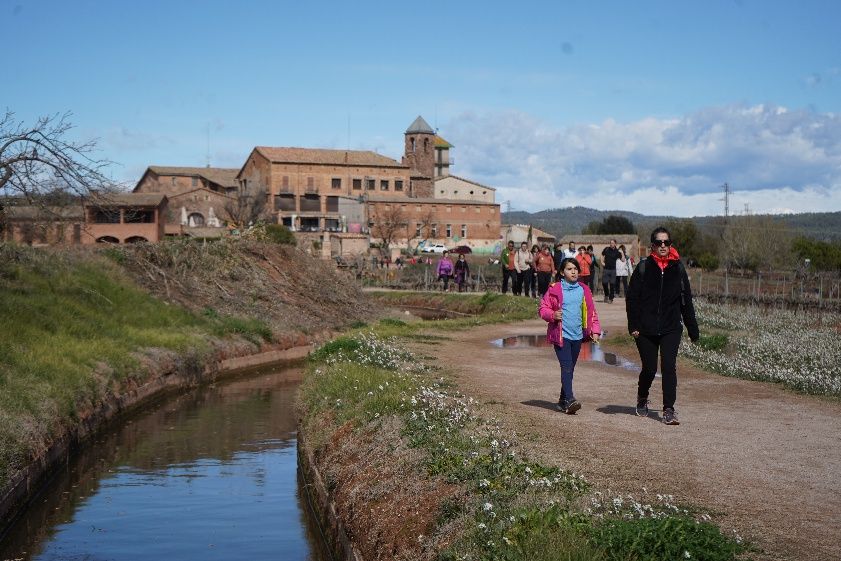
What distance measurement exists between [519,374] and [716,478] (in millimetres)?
8584

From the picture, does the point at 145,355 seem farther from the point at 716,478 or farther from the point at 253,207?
the point at 253,207

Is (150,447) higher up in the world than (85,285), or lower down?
lower down

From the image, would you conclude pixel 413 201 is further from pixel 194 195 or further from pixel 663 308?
pixel 663 308

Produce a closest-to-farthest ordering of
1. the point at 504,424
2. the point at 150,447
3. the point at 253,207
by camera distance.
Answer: the point at 504,424
the point at 150,447
the point at 253,207

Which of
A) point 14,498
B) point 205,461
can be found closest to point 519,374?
point 205,461

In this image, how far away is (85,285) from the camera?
28.0 metres

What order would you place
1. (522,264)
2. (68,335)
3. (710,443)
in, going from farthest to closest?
(522,264)
(68,335)
(710,443)

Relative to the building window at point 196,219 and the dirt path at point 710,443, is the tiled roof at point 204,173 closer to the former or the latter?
the building window at point 196,219

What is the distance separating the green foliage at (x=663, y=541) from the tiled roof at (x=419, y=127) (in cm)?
13559

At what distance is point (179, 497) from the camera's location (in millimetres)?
13945

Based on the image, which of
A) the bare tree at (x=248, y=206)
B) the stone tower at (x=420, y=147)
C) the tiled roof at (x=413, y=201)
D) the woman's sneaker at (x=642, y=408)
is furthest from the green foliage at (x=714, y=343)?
the stone tower at (x=420, y=147)

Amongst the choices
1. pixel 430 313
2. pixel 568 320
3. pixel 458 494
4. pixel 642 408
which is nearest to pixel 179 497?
pixel 568 320

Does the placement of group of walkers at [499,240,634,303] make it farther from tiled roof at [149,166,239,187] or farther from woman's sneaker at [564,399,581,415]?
tiled roof at [149,166,239,187]

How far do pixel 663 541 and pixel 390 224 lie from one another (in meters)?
107
